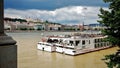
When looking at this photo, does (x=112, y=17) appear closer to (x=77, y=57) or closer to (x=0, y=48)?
(x=0, y=48)

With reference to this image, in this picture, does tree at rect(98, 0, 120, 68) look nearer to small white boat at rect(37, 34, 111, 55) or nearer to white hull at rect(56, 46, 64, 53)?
small white boat at rect(37, 34, 111, 55)

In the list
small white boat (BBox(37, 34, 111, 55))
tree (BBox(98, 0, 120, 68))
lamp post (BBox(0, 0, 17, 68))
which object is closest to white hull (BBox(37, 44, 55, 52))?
small white boat (BBox(37, 34, 111, 55))

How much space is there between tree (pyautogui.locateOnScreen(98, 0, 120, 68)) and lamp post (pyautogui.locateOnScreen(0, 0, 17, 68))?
365cm

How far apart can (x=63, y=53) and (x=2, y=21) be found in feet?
79.8

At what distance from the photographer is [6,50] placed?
259cm

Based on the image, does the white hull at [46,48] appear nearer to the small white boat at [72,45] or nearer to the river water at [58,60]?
the small white boat at [72,45]

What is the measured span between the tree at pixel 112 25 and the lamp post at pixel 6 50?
12.0 feet

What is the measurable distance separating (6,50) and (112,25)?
13.0 ft

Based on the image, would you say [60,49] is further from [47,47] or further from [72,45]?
[47,47]

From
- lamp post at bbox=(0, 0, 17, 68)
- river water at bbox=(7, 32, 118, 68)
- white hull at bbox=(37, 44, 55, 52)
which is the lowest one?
river water at bbox=(7, 32, 118, 68)

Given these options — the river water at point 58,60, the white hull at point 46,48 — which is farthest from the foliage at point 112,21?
the white hull at point 46,48

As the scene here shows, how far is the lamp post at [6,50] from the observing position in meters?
2.59

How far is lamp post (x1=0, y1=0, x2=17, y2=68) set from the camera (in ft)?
8.50

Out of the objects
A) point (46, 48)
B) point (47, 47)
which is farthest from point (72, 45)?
point (46, 48)
